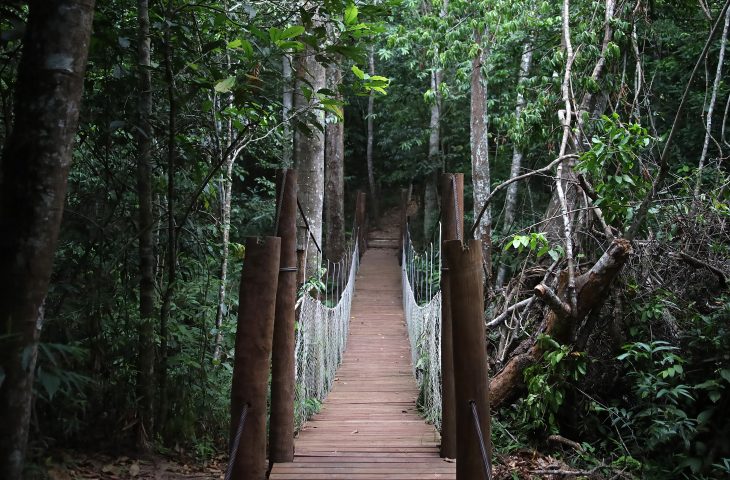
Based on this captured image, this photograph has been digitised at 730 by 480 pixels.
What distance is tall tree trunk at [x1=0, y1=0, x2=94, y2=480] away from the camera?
110cm

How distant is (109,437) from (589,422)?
2.61 m

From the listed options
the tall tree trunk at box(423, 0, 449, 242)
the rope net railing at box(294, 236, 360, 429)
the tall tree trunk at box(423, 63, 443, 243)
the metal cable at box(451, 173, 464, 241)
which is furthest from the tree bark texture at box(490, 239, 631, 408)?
the tall tree trunk at box(423, 63, 443, 243)

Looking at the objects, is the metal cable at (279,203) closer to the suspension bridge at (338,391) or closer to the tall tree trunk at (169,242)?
the suspension bridge at (338,391)

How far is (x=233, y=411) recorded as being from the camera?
6.08ft

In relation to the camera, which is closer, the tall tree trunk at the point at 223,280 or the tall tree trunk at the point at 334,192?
the tall tree trunk at the point at 223,280

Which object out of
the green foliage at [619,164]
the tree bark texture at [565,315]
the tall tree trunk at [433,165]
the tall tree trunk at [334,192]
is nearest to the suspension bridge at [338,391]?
the tree bark texture at [565,315]

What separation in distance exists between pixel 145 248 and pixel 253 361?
74 cm

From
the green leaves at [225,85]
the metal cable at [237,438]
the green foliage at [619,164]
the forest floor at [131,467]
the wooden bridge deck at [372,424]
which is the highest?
the green leaves at [225,85]

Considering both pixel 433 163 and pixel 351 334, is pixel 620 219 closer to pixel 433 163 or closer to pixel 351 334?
pixel 351 334

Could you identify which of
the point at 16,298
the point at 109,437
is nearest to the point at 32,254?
the point at 16,298

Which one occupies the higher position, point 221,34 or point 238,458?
point 221,34

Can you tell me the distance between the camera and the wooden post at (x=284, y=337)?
250 cm

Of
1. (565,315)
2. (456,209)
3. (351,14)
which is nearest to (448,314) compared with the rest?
(456,209)

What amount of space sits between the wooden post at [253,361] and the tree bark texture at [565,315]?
6.11 feet
